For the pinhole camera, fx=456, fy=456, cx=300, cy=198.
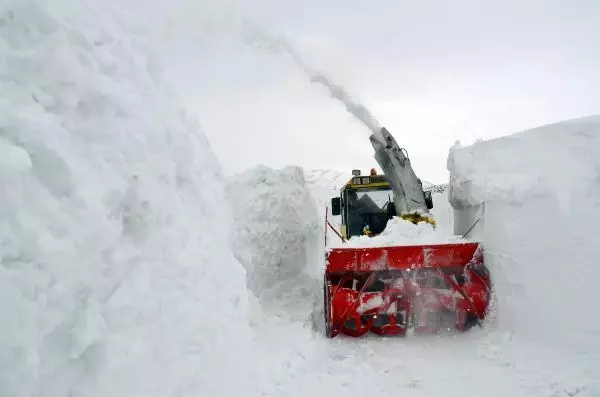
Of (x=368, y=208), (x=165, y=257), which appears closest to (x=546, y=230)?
(x=368, y=208)

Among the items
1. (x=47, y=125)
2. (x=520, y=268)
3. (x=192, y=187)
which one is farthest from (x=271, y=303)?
(x=47, y=125)

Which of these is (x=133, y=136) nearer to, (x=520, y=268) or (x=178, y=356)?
(x=178, y=356)

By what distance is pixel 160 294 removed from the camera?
→ 2725 mm

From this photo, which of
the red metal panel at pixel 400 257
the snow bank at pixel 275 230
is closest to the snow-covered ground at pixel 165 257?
the red metal panel at pixel 400 257

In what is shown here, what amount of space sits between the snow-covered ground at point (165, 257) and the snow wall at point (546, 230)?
0.07 ft

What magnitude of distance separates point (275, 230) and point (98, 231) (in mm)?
A: 8870

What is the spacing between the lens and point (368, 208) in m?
9.79

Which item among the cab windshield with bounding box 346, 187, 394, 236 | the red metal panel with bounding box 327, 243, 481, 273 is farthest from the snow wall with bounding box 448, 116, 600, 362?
the cab windshield with bounding box 346, 187, 394, 236

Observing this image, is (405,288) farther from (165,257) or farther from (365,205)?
(165,257)

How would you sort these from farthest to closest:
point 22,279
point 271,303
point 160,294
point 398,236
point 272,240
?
1. point 272,240
2. point 271,303
3. point 398,236
4. point 160,294
5. point 22,279

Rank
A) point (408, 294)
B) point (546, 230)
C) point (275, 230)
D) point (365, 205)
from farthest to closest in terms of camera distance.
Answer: point (275, 230)
point (365, 205)
point (408, 294)
point (546, 230)

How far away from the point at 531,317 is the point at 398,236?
2354 millimetres

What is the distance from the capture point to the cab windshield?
9.70 m

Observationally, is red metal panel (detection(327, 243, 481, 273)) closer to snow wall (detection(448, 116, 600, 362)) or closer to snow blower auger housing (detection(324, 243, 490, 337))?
snow blower auger housing (detection(324, 243, 490, 337))
